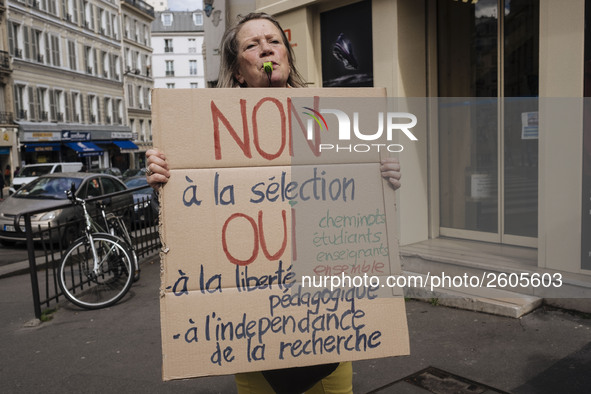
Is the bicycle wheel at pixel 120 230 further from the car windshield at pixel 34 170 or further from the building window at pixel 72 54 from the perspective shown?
the building window at pixel 72 54

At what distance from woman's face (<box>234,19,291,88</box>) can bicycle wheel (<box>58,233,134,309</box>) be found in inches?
166

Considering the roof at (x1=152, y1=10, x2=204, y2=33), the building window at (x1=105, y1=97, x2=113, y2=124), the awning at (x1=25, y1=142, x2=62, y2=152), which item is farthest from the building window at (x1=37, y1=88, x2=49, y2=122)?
the roof at (x1=152, y1=10, x2=204, y2=33)

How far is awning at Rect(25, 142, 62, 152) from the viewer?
1374 inches

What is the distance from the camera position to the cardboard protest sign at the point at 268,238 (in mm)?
1992

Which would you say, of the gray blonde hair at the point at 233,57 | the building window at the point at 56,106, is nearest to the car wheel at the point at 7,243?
the gray blonde hair at the point at 233,57

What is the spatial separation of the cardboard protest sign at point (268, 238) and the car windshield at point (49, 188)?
33.5 ft

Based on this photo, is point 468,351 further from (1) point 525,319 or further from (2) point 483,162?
(2) point 483,162

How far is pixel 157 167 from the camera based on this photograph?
1.96 meters

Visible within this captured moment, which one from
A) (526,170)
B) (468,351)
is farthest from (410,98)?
(468,351)

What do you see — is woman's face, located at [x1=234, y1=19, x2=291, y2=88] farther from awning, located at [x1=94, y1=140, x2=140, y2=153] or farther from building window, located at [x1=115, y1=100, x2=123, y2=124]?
building window, located at [x1=115, y1=100, x2=123, y2=124]

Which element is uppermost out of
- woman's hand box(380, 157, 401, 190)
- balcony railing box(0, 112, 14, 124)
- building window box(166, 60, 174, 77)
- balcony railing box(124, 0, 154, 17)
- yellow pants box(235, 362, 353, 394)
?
balcony railing box(124, 0, 154, 17)

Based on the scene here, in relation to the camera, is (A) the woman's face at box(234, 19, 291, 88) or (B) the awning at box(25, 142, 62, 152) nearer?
(A) the woman's face at box(234, 19, 291, 88)

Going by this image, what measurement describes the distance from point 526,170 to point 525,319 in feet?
6.68

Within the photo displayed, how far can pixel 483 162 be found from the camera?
267 inches
